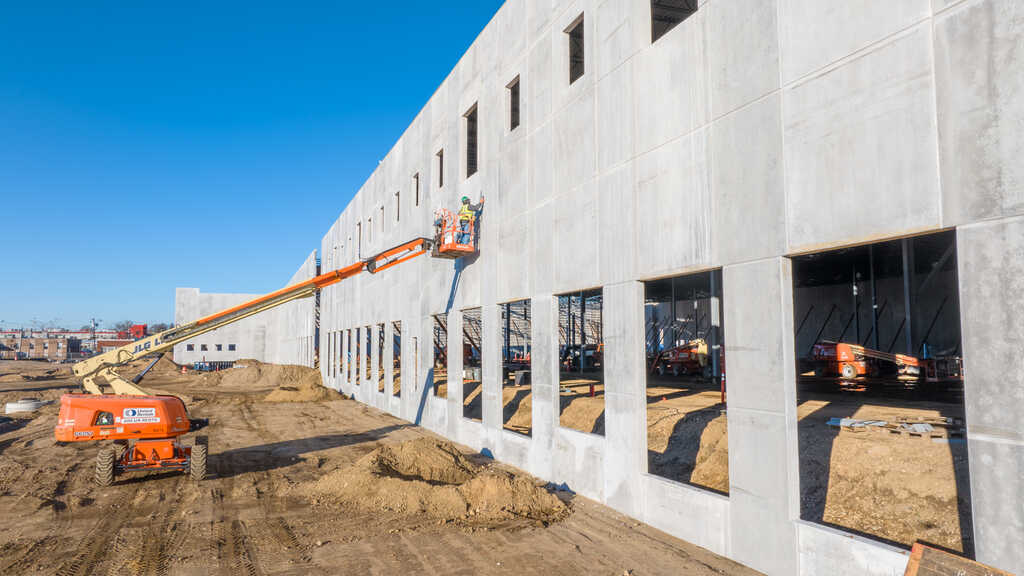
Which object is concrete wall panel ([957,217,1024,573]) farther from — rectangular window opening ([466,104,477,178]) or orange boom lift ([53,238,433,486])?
rectangular window opening ([466,104,477,178])

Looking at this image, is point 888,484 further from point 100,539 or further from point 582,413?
point 100,539

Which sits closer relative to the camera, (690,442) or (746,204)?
(746,204)

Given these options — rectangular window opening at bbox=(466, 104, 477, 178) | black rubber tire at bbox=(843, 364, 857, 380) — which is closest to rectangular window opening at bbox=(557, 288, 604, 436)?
rectangular window opening at bbox=(466, 104, 477, 178)

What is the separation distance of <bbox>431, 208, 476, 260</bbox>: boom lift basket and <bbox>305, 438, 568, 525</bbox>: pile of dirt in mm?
5837

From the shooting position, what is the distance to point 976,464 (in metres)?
5.15

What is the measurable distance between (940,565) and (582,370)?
2907cm

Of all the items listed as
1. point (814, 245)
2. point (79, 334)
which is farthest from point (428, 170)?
point (79, 334)

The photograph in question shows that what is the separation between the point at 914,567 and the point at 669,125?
636cm

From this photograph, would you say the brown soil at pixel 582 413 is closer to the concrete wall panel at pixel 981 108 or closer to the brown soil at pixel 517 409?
the brown soil at pixel 517 409

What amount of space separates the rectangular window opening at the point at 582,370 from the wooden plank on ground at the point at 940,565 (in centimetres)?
702

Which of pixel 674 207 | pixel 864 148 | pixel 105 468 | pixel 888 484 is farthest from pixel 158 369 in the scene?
pixel 864 148

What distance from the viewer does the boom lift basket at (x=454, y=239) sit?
51.6 ft

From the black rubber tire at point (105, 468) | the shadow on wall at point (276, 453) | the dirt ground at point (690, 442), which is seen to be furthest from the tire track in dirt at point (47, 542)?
the dirt ground at point (690, 442)

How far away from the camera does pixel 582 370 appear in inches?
1350
